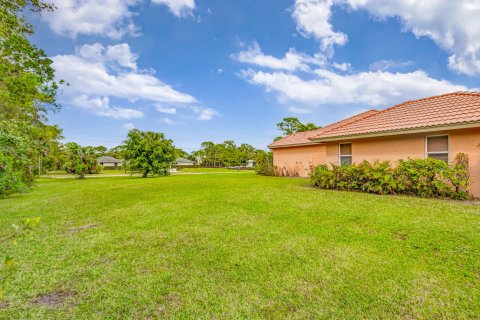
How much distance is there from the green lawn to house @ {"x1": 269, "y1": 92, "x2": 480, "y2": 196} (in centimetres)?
309

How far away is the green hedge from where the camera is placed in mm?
7523

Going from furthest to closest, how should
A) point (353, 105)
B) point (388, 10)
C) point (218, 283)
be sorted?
point (353, 105)
point (388, 10)
point (218, 283)

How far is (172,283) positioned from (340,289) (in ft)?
6.97

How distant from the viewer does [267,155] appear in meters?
25.0

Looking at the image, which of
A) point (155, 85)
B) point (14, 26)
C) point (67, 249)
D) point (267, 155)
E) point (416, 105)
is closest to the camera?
point (67, 249)

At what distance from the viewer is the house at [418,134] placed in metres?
8.00

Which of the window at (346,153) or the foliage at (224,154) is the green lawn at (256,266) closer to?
the window at (346,153)

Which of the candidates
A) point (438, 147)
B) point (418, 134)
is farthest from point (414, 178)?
point (418, 134)

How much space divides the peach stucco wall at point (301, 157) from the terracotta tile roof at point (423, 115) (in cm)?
579

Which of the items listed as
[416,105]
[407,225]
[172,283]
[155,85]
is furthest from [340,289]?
[155,85]

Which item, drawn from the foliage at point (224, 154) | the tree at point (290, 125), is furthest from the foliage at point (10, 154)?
the foliage at point (224, 154)

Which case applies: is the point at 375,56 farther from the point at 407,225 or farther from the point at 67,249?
the point at 67,249

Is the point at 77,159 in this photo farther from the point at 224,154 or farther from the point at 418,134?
the point at 224,154

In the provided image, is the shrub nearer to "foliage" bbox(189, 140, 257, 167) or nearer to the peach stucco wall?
the peach stucco wall
